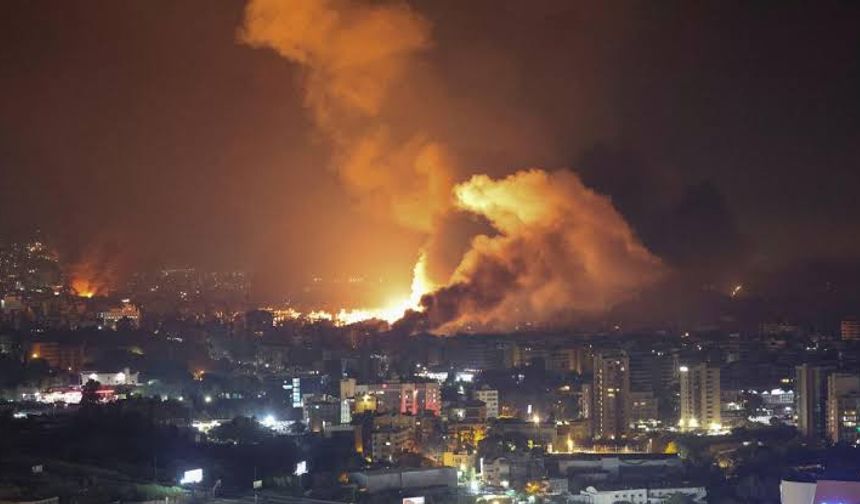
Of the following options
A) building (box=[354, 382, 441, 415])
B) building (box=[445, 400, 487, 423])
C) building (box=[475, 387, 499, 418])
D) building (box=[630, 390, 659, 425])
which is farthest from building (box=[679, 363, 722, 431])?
building (box=[354, 382, 441, 415])

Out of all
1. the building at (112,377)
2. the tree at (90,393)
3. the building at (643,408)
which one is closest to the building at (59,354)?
the building at (112,377)

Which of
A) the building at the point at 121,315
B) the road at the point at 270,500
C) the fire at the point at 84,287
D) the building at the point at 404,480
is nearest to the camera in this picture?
the road at the point at 270,500

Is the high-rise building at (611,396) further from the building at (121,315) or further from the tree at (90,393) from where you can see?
the building at (121,315)

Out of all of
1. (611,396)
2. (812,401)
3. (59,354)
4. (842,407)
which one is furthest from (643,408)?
(59,354)

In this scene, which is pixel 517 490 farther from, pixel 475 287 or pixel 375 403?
pixel 475 287

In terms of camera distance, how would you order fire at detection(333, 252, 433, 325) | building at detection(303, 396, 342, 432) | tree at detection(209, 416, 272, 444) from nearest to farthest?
1. tree at detection(209, 416, 272, 444)
2. building at detection(303, 396, 342, 432)
3. fire at detection(333, 252, 433, 325)

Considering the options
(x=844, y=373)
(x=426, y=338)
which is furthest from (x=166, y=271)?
(x=844, y=373)

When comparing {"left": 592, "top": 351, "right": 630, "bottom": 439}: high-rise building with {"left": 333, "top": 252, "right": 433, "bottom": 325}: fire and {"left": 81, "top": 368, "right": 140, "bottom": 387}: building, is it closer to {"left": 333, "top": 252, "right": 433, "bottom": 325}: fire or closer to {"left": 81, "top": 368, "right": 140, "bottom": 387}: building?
{"left": 333, "top": 252, "right": 433, "bottom": 325}: fire
